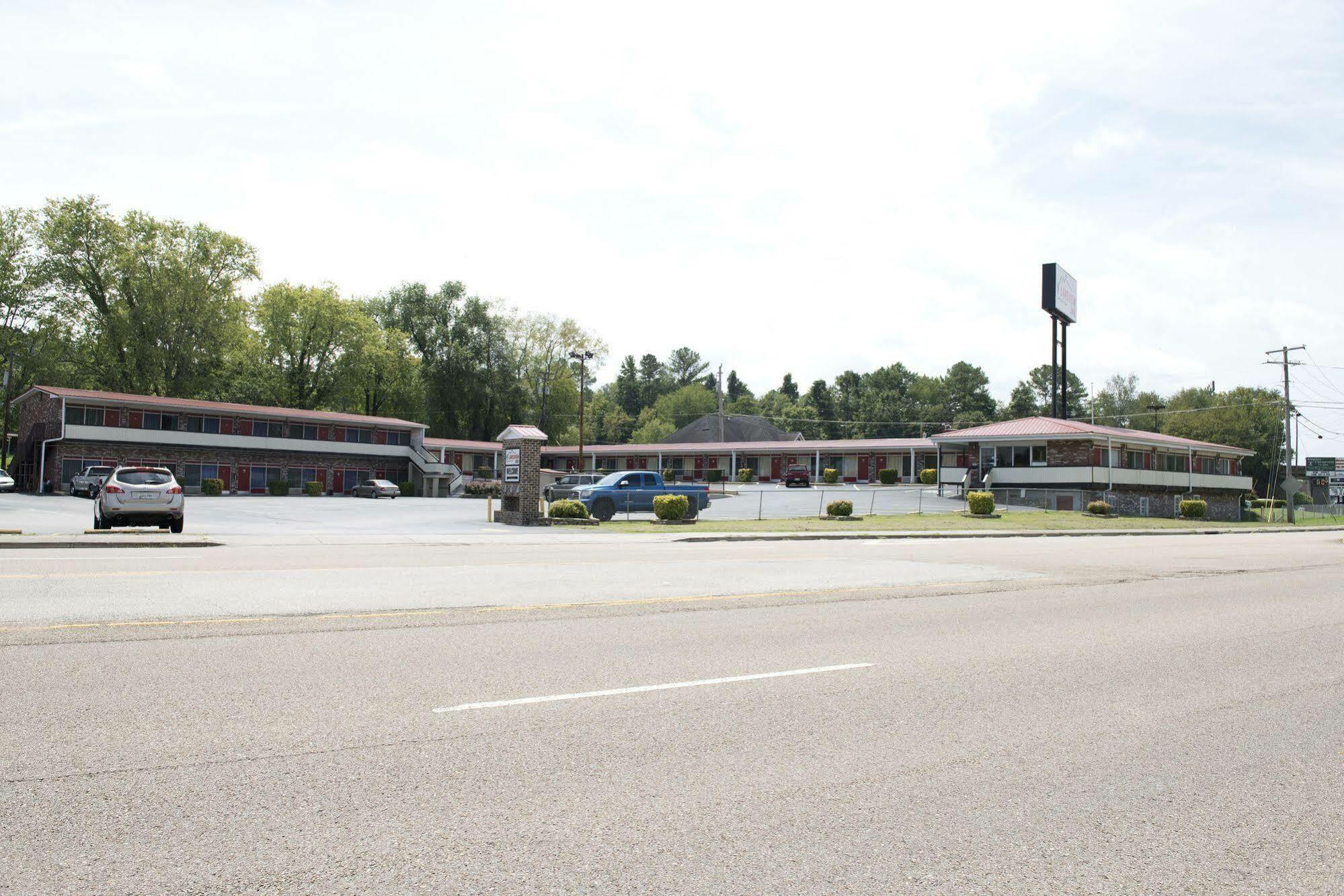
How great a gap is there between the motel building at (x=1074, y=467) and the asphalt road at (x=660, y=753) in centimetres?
4196

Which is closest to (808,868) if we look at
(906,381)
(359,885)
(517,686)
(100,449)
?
Result: (359,885)

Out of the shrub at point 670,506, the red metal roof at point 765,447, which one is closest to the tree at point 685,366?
the red metal roof at point 765,447

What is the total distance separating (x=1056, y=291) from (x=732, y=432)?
4246cm

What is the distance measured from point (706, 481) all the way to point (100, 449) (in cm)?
4254

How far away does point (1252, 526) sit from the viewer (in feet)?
152

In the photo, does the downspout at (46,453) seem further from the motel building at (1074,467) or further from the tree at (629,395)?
the tree at (629,395)

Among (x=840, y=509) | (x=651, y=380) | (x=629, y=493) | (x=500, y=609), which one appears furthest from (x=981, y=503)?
(x=651, y=380)

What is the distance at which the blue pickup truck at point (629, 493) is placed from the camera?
1353 inches

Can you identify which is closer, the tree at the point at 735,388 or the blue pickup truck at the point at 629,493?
the blue pickup truck at the point at 629,493

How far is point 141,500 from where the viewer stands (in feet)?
72.4

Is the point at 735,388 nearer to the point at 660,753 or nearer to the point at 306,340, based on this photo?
the point at 306,340

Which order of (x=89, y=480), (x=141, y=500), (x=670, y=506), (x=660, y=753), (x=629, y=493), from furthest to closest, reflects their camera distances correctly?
(x=89, y=480) → (x=629, y=493) → (x=670, y=506) → (x=141, y=500) → (x=660, y=753)

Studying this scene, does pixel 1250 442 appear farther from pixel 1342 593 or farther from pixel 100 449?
pixel 100 449

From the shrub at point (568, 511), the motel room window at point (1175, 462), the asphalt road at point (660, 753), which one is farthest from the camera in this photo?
the motel room window at point (1175, 462)
